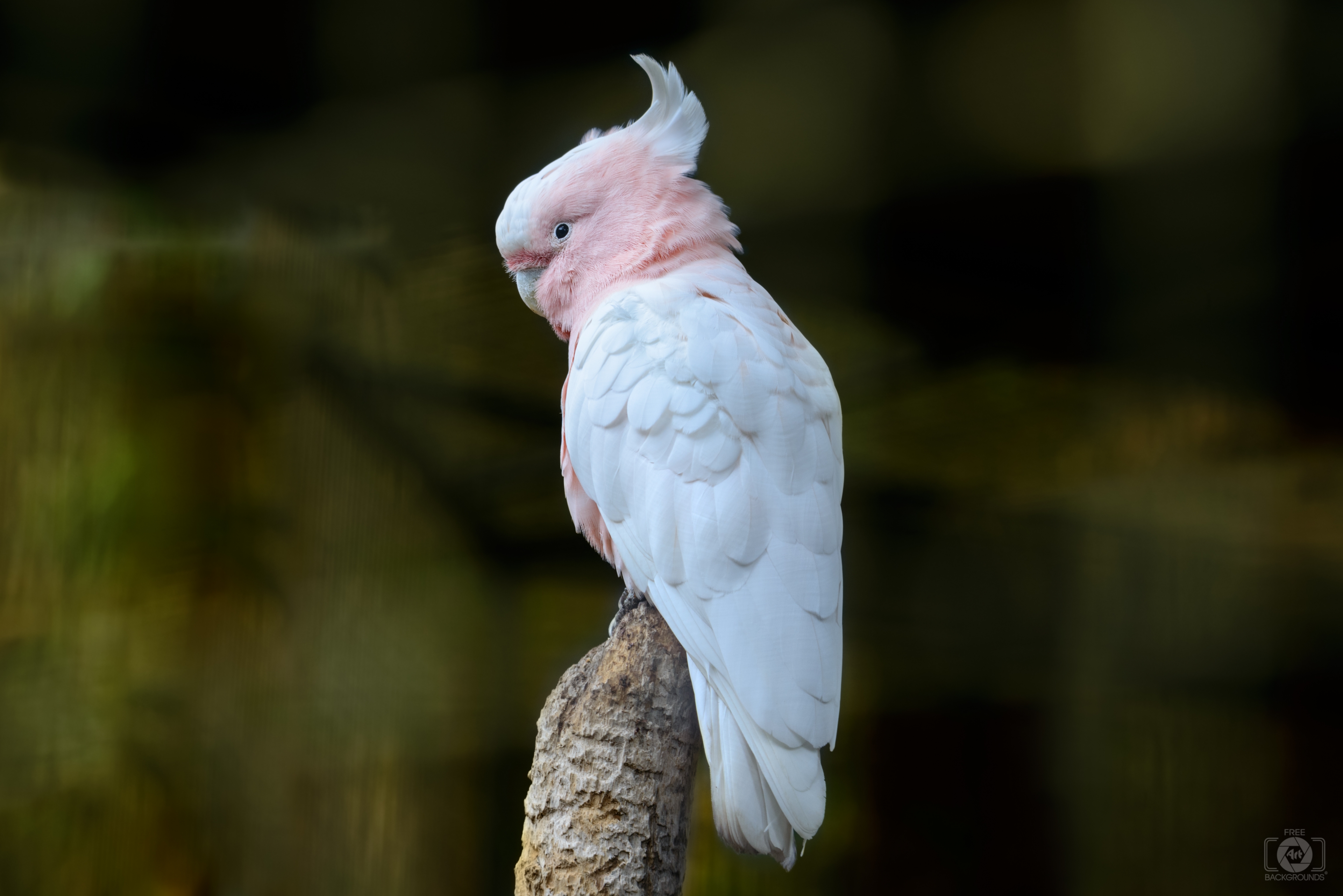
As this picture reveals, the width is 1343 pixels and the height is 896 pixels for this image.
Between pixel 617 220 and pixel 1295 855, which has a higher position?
pixel 617 220

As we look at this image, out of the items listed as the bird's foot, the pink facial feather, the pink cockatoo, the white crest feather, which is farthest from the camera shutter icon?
the white crest feather

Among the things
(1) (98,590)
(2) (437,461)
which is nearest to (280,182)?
(2) (437,461)

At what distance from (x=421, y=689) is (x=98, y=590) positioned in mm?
1050

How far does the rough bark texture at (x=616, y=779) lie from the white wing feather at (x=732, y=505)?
7 cm

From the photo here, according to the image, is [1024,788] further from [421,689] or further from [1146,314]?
[421,689]

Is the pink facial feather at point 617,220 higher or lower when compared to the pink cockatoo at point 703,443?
higher

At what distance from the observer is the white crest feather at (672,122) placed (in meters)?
1.63

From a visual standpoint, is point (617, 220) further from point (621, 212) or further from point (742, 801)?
point (742, 801)

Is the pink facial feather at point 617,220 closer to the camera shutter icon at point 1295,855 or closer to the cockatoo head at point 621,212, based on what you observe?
the cockatoo head at point 621,212

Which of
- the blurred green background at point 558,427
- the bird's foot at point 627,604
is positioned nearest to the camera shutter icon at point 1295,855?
the blurred green background at point 558,427

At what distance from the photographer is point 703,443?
1.39 metres

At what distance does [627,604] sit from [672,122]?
82 cm

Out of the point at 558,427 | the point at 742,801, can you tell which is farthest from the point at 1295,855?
the point at 558,427

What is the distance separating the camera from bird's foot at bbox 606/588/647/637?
1.50 metres
